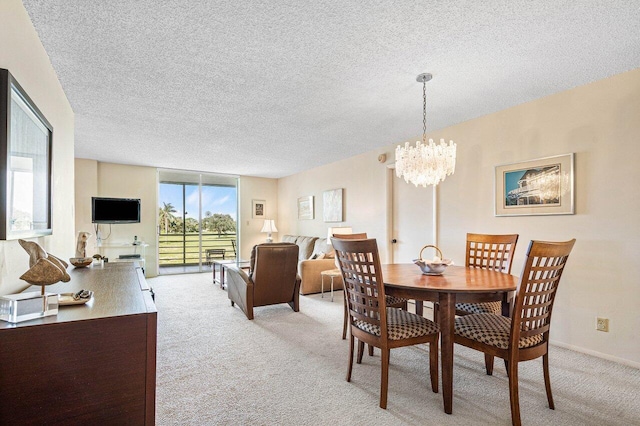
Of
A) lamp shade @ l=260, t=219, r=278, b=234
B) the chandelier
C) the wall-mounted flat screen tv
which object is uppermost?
the chandelier

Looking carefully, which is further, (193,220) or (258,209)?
(258,209)

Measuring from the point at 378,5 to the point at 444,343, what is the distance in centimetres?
205

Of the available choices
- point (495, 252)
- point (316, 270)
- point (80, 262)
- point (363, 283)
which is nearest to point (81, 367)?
point (363, 283)

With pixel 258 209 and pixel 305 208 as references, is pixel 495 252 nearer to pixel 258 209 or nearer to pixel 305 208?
pixel 305 208

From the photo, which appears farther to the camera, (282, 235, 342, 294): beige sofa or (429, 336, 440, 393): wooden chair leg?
(282, 235, 342, 294): beige sofa

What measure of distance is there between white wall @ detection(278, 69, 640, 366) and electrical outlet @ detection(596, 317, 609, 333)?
33 millimetres

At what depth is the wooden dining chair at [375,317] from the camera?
1.99 metres

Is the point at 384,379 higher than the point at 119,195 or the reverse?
the reverse

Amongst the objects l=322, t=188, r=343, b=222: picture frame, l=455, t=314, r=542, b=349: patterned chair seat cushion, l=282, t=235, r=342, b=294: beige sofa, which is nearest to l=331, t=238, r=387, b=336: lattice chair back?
l=455, t=314, r=542, b=349: patterned chair seat cushion

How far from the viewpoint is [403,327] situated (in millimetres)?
2051

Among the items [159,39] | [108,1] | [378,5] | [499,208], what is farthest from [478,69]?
[108,1]

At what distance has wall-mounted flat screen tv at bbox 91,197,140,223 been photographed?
5805mm

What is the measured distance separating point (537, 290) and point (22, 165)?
2.83m

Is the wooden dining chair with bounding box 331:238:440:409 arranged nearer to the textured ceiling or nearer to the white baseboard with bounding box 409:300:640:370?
the textured ceiling
